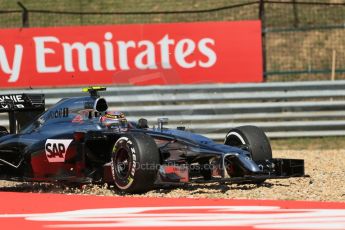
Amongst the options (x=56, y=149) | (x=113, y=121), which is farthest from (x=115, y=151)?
(x=56, y=149)

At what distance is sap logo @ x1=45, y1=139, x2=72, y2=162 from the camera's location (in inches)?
379

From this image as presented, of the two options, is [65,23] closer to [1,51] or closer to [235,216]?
[1,51]

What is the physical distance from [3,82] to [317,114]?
5.88 m

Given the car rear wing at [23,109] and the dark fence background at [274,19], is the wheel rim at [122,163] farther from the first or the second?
the dark fence background at [274,19]

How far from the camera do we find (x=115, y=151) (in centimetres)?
891

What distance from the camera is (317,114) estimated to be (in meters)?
15.6

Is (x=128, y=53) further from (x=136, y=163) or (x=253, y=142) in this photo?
(x=136, y=163)

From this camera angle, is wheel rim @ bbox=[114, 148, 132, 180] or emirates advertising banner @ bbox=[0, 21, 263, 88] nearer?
wheel rim @ bbox=[114, 148, 132, 180]

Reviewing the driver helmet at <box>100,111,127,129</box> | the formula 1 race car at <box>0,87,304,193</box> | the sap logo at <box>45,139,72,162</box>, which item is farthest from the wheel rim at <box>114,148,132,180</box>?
the sap logo at <box>45,139,72,162</box>

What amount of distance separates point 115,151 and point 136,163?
52 cm

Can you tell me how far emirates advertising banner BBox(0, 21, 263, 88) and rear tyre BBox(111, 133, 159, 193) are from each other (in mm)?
6553

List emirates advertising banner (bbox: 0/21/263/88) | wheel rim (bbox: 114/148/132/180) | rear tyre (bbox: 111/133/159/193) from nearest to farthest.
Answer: rear tyre (bbox: 111/133/159/193), wheel rim (bbox: 114/148/132/180), emirates advertising banner (bbox: 0/21/263/88)

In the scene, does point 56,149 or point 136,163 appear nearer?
point 136,163

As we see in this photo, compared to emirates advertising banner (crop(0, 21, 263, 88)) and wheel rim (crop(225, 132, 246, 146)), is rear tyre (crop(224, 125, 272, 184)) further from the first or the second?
emirates advertising banner (crop(0, 21, 263, 88))
